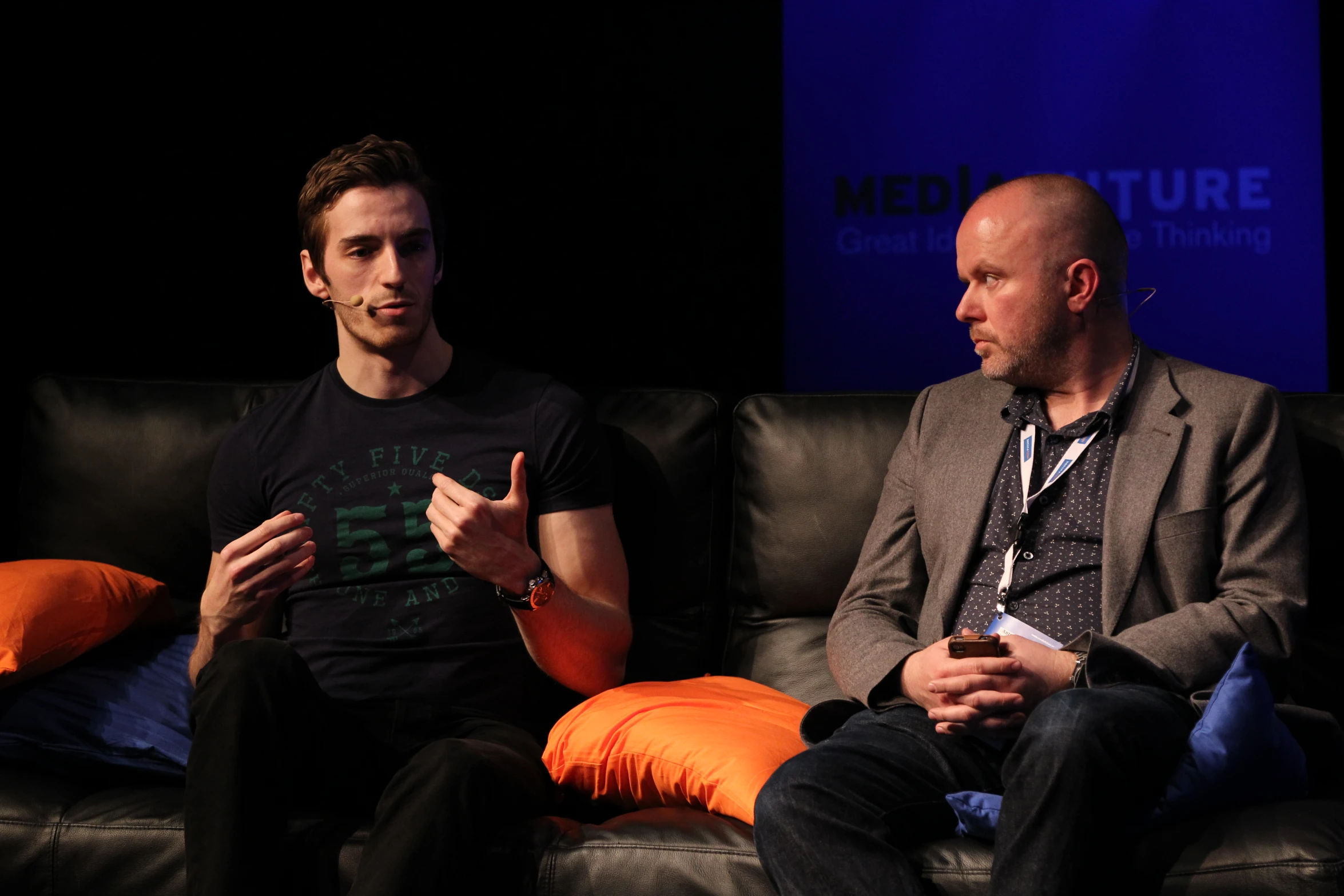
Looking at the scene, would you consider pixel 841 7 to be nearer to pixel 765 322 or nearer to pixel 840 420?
pixel 765 322

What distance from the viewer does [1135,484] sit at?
6.19ft

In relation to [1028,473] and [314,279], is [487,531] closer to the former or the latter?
[314,279]

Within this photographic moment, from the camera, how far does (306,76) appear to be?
129 inches

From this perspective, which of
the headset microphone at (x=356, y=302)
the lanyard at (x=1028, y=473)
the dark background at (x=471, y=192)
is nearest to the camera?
the lanyard at (x=1028, y=473)

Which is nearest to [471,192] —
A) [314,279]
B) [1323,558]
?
[314,279]

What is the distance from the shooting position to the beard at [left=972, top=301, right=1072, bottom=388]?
2014mm

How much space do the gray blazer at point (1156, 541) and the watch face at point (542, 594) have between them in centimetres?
48

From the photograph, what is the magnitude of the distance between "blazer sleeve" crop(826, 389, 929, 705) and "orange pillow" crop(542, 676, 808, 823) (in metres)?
0.14

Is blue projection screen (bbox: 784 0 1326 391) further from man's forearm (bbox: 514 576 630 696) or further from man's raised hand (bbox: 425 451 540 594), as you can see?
man's raised hand (bbox: 425 451 540 594)

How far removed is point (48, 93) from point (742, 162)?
5.92ft

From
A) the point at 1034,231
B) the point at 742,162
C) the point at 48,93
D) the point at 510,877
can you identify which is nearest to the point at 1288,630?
the point at 1034,231

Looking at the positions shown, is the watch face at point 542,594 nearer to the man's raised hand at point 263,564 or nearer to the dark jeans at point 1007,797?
the man's raised hand at point 263,564

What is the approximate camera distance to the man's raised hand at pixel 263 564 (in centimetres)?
191

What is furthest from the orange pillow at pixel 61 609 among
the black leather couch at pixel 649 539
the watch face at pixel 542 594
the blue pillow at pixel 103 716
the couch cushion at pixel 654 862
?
the couch cushion at pixel 654 862
